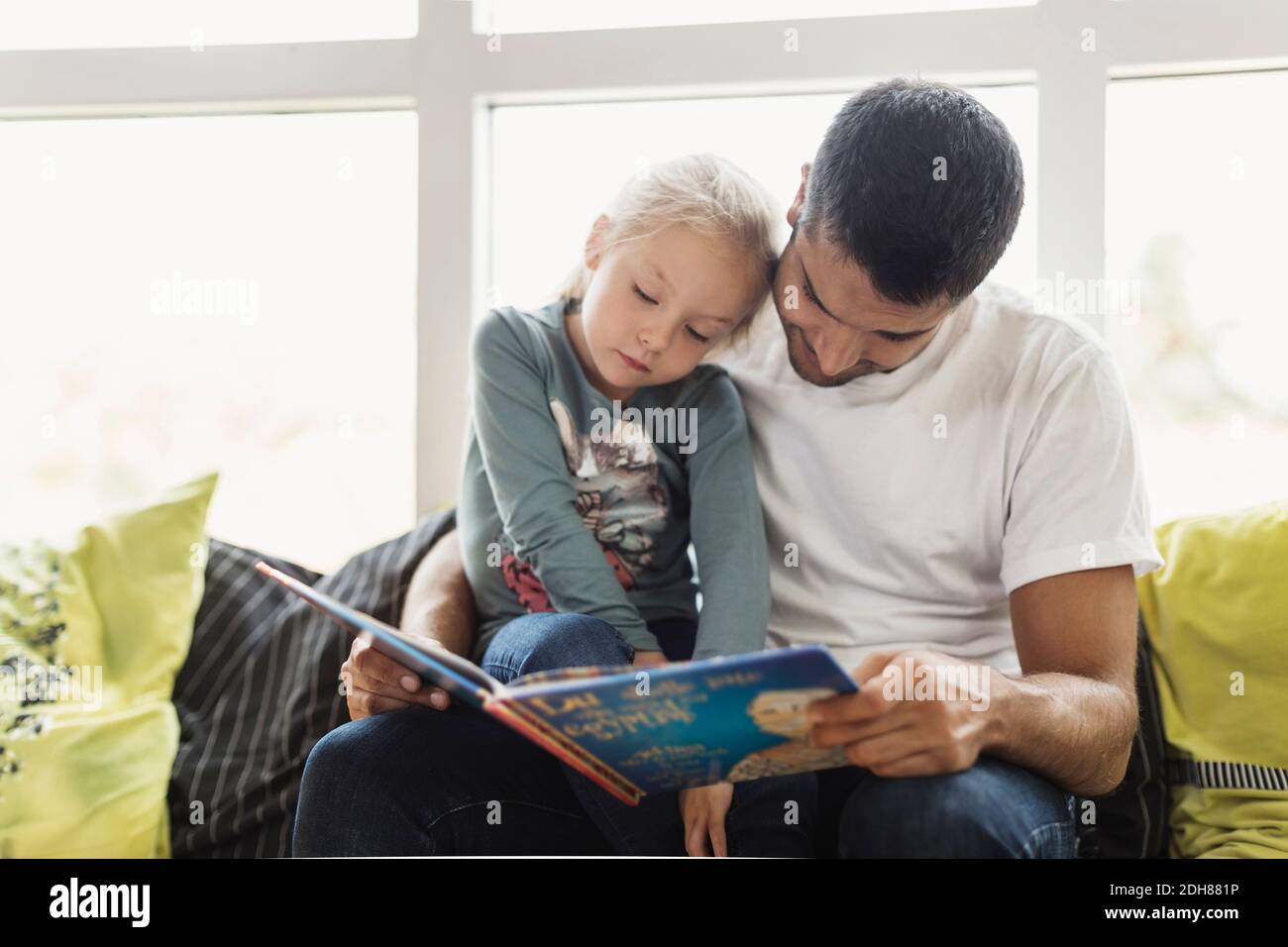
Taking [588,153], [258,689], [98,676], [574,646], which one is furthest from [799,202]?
[98,676]

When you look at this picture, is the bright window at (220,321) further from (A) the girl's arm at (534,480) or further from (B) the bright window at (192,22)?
(A) the girl's arm at (534,480)

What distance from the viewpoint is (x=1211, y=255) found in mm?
1940

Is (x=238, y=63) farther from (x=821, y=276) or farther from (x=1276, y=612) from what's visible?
(x=1276, y=612)

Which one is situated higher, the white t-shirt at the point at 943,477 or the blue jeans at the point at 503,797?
the white t-shirt at the point at 943,477

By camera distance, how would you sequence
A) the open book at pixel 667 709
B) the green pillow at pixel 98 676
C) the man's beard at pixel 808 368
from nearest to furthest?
1. the open book at pixel 667 709
2. the man's beard at pixel 808 368
3. the green pillow at pixel 98 676

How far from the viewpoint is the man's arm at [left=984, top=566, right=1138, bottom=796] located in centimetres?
107

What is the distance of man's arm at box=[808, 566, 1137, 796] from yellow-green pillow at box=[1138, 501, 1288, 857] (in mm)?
302

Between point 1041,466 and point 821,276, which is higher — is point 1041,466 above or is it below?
below

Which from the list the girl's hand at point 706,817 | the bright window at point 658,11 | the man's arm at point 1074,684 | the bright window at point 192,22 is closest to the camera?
the man's arm at point 1074,684

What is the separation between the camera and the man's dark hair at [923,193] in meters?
1.25

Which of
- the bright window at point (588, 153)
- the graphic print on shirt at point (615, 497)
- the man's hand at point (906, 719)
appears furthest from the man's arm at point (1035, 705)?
the bright window at point (588, 153)
